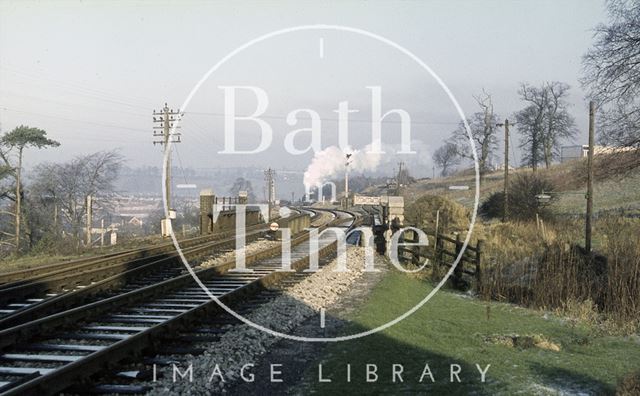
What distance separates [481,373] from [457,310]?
495 centimetres

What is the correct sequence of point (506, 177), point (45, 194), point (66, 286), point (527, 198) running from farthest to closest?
point (45, 194) < point (527, 198) < point (506, 177) < point (66, 286)

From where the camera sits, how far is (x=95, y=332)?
9055 mm

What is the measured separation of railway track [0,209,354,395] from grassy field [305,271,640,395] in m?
2.26

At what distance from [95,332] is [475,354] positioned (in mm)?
5289

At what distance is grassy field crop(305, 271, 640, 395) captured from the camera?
23.1 feet

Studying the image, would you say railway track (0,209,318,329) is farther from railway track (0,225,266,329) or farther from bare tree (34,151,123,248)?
bare tree (34,151,123,248)

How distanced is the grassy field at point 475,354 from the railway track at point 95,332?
2.26 m

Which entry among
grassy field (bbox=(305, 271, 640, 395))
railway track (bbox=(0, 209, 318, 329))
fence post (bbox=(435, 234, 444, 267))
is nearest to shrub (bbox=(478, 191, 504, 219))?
fence post (bbox=(435, 234, 444, 267))

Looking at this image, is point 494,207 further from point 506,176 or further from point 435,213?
point 435,213

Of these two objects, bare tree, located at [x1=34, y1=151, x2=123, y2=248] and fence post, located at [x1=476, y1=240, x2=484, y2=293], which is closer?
fence post, located at [x1=476, y1=240, x2=484, y2=293]

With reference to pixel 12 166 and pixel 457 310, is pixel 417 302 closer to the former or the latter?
pixel 457 310

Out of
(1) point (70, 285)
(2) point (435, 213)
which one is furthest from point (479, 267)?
(2) point (435, 213)

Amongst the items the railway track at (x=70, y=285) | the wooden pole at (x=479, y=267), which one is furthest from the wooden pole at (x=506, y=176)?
the railway track at (x=70, y=285)

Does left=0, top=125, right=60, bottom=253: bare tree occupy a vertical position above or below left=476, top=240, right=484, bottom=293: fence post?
above
